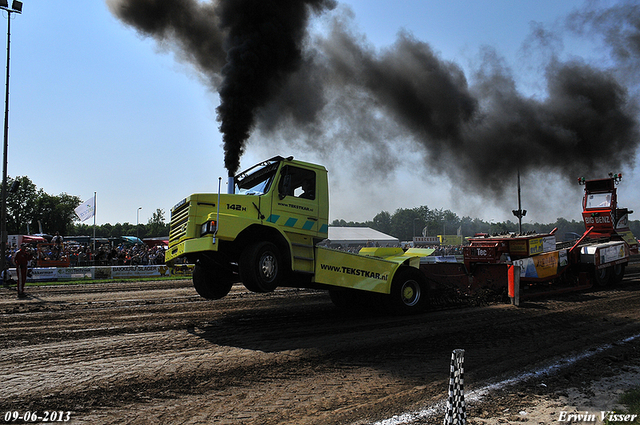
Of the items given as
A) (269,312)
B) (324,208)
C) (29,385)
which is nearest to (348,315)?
(269,312)

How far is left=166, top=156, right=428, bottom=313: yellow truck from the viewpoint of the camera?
6.88 meters

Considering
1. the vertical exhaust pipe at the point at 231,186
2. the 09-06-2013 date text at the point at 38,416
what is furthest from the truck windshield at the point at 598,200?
the 09-06-2013 date text at the point at 38,416

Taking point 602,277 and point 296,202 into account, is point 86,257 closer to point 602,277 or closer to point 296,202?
point 296,202

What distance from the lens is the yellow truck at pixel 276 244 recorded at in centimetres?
688

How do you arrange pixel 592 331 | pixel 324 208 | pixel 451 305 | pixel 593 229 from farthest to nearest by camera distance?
pixel 593 229 → pixel 451 305 → pixel 324 208 → pixel 592 331

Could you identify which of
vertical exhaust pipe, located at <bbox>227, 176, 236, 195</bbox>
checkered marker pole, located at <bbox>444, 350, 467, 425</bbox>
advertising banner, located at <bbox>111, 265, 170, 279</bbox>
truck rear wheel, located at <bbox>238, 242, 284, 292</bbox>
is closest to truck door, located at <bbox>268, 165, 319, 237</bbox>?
truck rear wheel, located at <bbox>238, 242, 284, 292</bbox>

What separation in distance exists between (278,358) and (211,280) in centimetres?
Answer: 346

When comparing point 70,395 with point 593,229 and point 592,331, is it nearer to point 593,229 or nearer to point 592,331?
point 592,331

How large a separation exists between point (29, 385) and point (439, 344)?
5164 millimetres

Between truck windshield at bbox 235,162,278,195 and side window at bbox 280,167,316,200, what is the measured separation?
9.6 inches

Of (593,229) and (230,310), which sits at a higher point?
(593,229)

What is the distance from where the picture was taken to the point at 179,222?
7.55m

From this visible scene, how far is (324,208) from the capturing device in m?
8.19

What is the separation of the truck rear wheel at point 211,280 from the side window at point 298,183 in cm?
208
